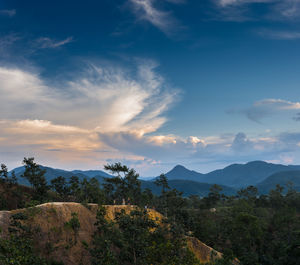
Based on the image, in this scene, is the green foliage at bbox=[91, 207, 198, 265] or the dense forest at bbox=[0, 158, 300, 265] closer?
the green foliage at bbox=[91, 207, 198, 265]

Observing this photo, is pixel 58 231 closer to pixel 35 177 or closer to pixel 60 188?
pixel 35 177

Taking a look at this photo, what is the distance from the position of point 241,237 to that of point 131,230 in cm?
5763

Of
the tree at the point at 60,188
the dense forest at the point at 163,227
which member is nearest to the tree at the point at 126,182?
the dense forest at the point at 163,227

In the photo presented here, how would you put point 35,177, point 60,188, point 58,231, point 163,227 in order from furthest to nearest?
1. point 60,188
2. point 35,177
3. point 163,227
4. point 58,231

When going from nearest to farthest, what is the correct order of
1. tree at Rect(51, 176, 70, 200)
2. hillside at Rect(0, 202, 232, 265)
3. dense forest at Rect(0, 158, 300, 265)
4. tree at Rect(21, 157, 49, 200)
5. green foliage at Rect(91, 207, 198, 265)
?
green foliage at Rect(91, 207, 198, 265), hillside at Rect(0, 202, 232, 265), dense forest at Rect(0, 158, 300, 265), tree at Rect(21, 157, 49, 200), tree at Rect(51, 176, 70, 200)

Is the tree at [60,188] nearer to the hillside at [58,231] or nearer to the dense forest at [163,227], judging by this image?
the dense forest at [163,227]

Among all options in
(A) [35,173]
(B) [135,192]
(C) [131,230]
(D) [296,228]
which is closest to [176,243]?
(C) [131,230]

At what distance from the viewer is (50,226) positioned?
4734 cm

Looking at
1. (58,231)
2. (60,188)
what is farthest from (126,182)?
(58,231)

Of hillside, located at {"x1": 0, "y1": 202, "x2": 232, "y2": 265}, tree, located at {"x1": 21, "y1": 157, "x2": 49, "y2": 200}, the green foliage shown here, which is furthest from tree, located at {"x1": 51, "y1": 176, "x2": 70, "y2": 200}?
hillside, located at {"x1": 0, "y1": 202, "x2": 232, "y2": 265}

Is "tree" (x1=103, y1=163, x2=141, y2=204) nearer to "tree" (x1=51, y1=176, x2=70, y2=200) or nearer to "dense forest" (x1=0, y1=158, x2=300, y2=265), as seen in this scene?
"dense forest" (x1=0, y1=158, x2=300, y2=265)

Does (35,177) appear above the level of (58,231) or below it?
above

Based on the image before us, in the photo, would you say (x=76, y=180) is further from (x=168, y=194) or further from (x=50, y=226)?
(x=50, y=226)

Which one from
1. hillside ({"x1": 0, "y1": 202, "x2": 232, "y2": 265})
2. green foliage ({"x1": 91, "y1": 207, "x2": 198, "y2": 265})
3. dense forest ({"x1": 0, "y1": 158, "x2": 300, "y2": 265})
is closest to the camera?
green foliage ({"x1": 91, "y1": 207, "x2": 198, "y2": 265})
